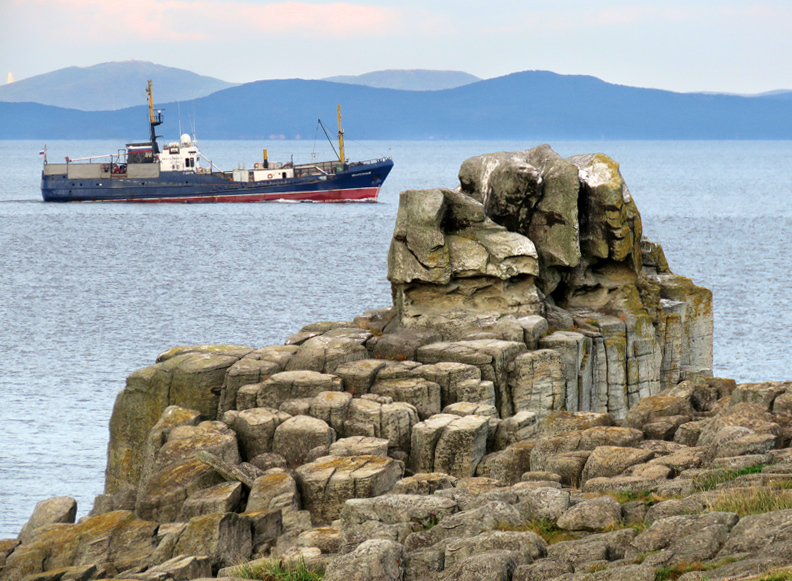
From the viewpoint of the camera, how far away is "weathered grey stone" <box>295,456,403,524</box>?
17.2m

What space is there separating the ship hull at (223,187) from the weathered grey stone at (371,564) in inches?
4200

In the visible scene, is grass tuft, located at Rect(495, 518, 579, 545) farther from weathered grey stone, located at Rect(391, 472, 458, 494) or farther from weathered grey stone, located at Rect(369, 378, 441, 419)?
weathered grey stone, located at Rect(369, 378, 441, 419)

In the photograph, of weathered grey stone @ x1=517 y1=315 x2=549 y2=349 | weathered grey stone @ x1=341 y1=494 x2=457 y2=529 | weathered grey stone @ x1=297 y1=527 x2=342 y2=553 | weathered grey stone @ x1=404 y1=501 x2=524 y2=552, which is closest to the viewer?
weathered grey stone @ x1=404 y1=501 x2=524 y2=552

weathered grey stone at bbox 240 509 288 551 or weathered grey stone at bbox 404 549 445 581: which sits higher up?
weathered grey stone at bbox 404 549 445 581

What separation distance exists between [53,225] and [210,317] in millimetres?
55339

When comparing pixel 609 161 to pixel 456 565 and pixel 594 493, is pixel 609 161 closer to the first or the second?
pixel 594 493

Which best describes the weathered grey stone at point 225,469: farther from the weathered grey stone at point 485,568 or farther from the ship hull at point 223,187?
the ship hull at point 223,187

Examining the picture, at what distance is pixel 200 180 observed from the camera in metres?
118

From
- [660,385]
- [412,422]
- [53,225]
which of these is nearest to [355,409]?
[412,422]

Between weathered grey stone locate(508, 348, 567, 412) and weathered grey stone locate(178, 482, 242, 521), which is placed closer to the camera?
weathered grey stone locate(178, 482, 242, 521)

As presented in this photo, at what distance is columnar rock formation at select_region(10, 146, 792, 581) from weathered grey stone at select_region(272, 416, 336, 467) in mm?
42

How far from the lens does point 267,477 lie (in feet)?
58.2

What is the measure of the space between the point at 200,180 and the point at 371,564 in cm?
10905

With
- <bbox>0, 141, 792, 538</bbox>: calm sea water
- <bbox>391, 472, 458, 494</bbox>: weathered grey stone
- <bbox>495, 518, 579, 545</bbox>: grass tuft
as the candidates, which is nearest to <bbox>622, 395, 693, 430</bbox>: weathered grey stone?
<bbox>391, 472, 458, 494</bbox>: weathered grey stone
